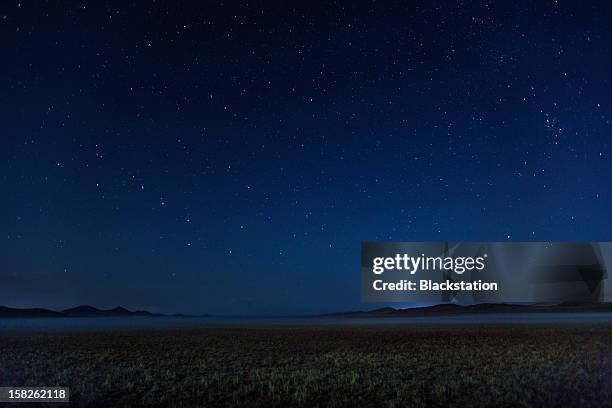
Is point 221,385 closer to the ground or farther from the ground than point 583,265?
closer to the ground

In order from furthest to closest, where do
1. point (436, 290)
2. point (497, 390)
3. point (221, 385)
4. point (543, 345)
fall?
point (543, 345)
point (436, 290)
point (221, 385)
point (497, 390)

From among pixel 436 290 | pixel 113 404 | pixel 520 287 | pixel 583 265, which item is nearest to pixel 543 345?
pixel 520 287

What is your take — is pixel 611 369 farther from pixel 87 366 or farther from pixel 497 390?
pixel 87 366

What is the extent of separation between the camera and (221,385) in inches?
798

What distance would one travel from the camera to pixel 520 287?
37.4 m

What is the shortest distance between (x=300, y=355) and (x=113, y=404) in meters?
17.3

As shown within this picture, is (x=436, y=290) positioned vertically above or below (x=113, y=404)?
above

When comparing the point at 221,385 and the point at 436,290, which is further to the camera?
the point at 436,290

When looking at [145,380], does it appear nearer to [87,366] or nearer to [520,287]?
[87,366]

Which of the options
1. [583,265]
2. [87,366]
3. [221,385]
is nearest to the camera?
[221,385]

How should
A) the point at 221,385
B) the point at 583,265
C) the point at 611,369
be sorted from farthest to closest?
1. the point at 583,265
2. the point at 611,369
3. the point at 221,385

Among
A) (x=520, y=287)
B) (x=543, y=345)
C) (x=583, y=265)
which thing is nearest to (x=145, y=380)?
(x=520, y=287)

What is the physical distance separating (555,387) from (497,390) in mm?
2317

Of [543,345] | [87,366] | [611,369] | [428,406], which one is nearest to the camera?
[428,406]
